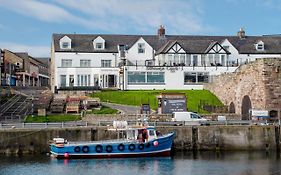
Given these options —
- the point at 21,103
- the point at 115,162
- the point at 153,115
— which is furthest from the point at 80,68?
the point at 115,162

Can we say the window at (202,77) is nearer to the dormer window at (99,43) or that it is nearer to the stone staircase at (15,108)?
the dormer window at (99,43)

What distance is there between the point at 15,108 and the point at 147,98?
1705 cm

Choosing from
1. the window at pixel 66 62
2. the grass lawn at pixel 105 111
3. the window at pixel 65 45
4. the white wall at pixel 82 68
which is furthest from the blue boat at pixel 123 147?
the window at pixel 65 45

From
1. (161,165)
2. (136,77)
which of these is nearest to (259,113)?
(161,165)

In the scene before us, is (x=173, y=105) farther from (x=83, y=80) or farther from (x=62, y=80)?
(x=62, y=80)

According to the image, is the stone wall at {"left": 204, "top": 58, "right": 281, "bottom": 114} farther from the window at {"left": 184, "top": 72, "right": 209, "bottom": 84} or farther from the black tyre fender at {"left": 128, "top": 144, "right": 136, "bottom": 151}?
the black tyre fender at {"left": 128, "top": 144, "right": 136, "bottom": 151}

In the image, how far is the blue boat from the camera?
4497 centimetres

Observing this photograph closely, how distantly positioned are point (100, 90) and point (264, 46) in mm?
28745

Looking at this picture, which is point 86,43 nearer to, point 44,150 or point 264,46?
point 264,46

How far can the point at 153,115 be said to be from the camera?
180ft

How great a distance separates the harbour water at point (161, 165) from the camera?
37.1 m

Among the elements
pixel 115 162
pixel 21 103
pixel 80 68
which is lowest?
pixel 115 162

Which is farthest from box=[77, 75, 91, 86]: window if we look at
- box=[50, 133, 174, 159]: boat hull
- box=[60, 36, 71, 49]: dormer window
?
box=[50, 133, 174, 159]: boat hull

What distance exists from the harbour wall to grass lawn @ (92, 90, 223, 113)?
50.6 feet
